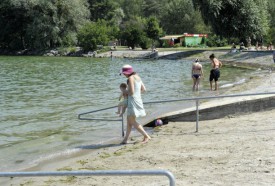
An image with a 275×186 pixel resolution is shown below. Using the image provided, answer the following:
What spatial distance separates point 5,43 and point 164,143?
79643mm

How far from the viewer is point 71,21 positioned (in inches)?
2872

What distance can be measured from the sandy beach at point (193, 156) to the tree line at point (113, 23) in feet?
142

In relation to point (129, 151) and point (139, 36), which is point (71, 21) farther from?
point (129, 151)

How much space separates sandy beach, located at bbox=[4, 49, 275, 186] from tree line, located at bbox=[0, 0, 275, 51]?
43.3 meters

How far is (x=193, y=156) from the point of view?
332 inches

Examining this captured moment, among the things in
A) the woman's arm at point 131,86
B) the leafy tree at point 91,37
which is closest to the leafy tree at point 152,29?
the leafy tree at point 91,37

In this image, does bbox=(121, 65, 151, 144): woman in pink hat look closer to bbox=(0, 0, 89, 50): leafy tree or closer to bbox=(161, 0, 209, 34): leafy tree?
bbox=(0, 0, 89, 50): leafy tree

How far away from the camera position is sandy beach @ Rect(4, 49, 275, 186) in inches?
276

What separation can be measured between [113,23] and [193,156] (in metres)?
84.6

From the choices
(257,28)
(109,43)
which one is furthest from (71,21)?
(257,28)

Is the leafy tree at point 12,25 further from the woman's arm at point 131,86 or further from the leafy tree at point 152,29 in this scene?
the woman's arm at point 131,86

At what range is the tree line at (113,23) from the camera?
54.5 meters

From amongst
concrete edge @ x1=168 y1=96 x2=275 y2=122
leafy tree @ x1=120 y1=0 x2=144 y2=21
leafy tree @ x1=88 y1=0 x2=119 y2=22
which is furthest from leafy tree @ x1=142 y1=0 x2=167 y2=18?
concrete edge @ x1=168 y1=96 x2=275 y2=122

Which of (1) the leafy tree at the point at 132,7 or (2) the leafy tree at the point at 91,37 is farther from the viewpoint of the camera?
(1) the leafy tree at the point at 132,7
